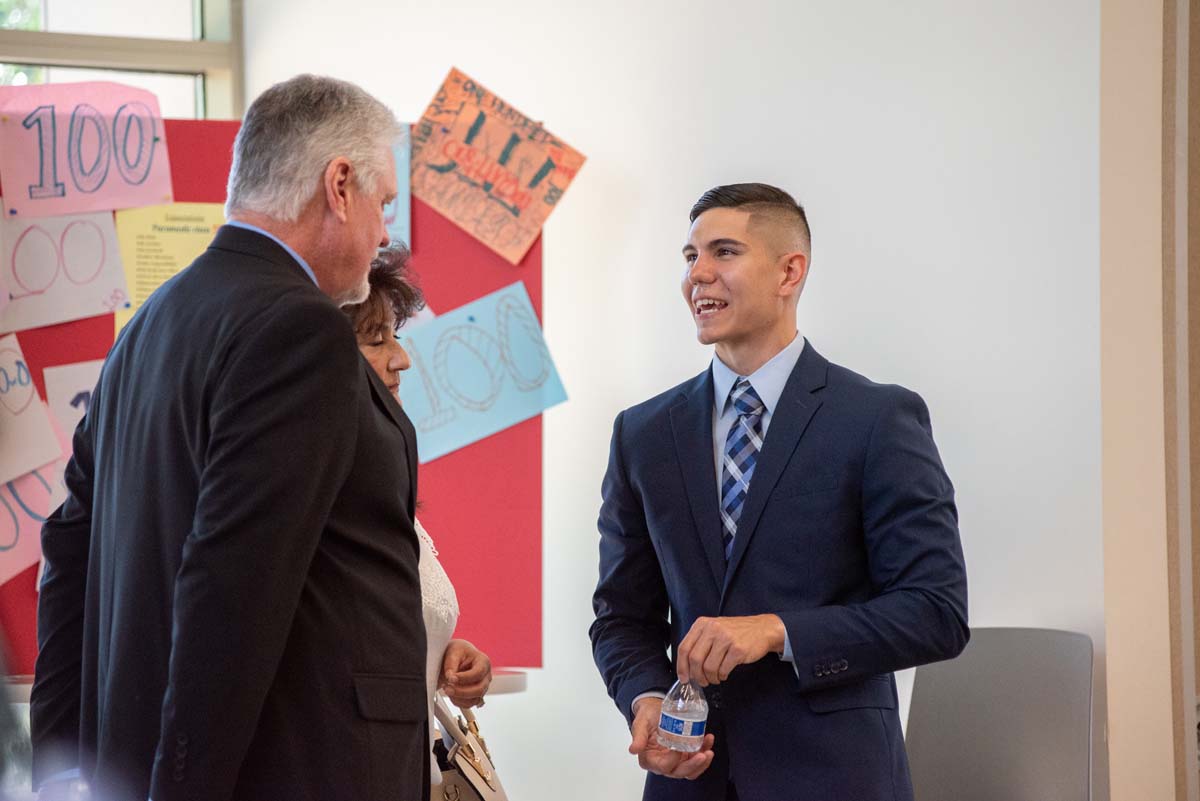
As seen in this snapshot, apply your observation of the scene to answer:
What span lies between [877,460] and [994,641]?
0.90 m

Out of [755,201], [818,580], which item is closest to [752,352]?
[755,201]

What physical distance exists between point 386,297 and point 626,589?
66 cm

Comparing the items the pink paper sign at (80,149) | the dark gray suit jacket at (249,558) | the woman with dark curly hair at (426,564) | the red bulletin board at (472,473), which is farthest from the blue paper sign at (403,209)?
the dark gray suit jacket at (249,558)

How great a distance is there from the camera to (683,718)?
186 cm

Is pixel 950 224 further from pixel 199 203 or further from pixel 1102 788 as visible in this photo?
pixel 199 203

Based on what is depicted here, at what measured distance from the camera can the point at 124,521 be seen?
1.45 m

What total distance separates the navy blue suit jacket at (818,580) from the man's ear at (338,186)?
0.83 metres

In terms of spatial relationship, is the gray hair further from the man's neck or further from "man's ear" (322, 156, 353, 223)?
the man's neck

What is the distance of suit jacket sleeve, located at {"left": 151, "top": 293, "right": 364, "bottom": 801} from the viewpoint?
1278mm

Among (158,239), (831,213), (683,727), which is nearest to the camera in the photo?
(683,727)

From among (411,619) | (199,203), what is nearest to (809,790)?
(411,619)

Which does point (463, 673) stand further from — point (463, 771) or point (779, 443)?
point (779, 443)

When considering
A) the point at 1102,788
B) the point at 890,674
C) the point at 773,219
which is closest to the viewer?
the point at 890,674

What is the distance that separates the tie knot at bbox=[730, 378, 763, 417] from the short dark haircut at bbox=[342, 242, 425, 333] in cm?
57
